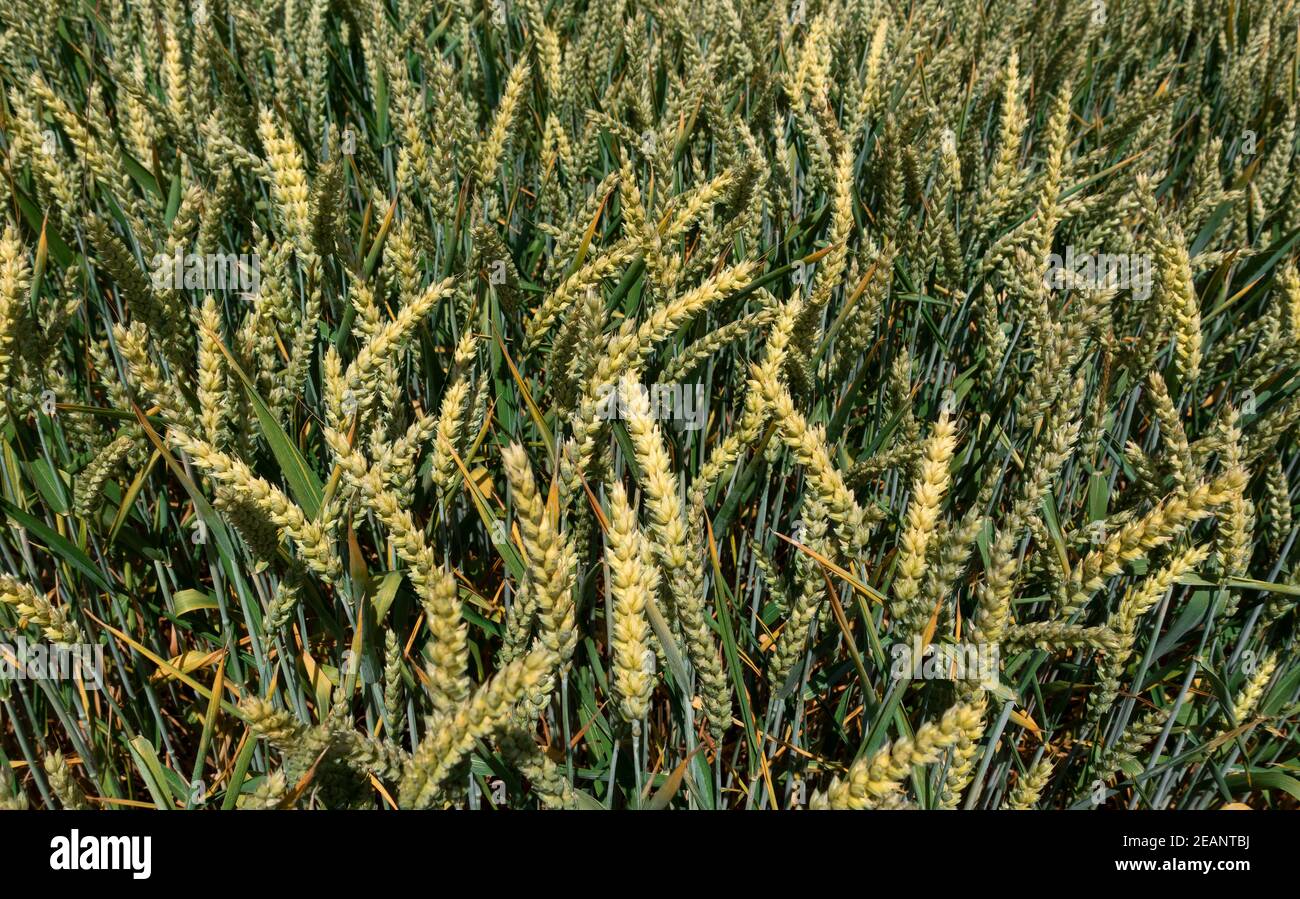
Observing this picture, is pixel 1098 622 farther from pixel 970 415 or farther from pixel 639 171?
pixel 639 171

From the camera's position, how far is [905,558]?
2.77ft

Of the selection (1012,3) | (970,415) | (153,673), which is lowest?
(153,673)

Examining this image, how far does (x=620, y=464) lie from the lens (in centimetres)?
129

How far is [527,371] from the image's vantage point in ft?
4.93

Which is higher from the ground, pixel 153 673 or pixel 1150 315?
pixel 1150 315

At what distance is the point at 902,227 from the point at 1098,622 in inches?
26.9

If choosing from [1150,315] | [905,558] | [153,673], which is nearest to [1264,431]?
[1150,315]

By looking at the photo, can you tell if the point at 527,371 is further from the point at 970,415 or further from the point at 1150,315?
the point at 1150,315

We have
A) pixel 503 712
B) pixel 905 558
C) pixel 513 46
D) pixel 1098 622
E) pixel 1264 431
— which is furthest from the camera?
pixel 513 46

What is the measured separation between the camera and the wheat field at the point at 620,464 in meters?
0.84

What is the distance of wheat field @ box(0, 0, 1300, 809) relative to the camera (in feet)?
2.77

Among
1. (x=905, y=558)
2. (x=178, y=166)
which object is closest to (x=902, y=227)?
(x=905, y=558)

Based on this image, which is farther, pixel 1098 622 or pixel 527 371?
pixel 527 371

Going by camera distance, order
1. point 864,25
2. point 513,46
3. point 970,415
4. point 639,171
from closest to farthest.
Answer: point 970,415, point 639,171, point 864,25, point 513,46
